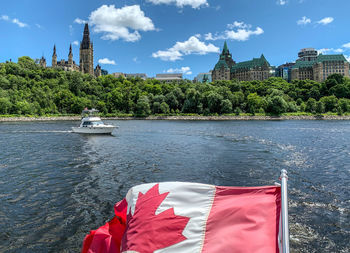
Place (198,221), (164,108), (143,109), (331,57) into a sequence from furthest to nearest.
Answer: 1. (331,57)
2. (164,108)
3. (143,109)
4. (198,221)

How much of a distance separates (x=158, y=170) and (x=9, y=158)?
13.8 meters

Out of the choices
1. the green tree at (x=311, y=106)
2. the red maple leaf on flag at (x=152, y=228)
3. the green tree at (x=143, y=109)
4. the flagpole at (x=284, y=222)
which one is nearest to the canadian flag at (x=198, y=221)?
the red maple leaf on flag at (x=152, y=228)

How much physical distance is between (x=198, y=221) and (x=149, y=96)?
13220cm

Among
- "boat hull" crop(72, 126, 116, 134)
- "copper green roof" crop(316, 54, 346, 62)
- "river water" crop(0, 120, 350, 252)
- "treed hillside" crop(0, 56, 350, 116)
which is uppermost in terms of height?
"copper green roof" crop(316, 54, 346, 62)

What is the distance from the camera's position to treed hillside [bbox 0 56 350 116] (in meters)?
118

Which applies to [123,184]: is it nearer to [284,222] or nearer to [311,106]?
[284,222]

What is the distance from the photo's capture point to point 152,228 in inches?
157

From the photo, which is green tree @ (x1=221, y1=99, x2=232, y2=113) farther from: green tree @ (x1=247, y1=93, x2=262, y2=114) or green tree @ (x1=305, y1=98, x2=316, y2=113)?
green tree @ (x1=305, y1=98, x2=316, y2=113)

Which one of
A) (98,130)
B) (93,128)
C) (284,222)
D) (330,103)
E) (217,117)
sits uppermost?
(330,103)

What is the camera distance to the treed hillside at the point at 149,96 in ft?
388

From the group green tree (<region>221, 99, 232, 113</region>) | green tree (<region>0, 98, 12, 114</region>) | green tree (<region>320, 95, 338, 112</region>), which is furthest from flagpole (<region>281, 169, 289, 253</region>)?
green tree (<region>320, 95, 338, 112</region>)

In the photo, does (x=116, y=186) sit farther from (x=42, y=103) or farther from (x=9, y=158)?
(x=42, y=103)

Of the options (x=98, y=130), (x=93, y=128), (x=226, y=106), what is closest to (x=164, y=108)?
(x=226, y=106)

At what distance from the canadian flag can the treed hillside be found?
11488cm
